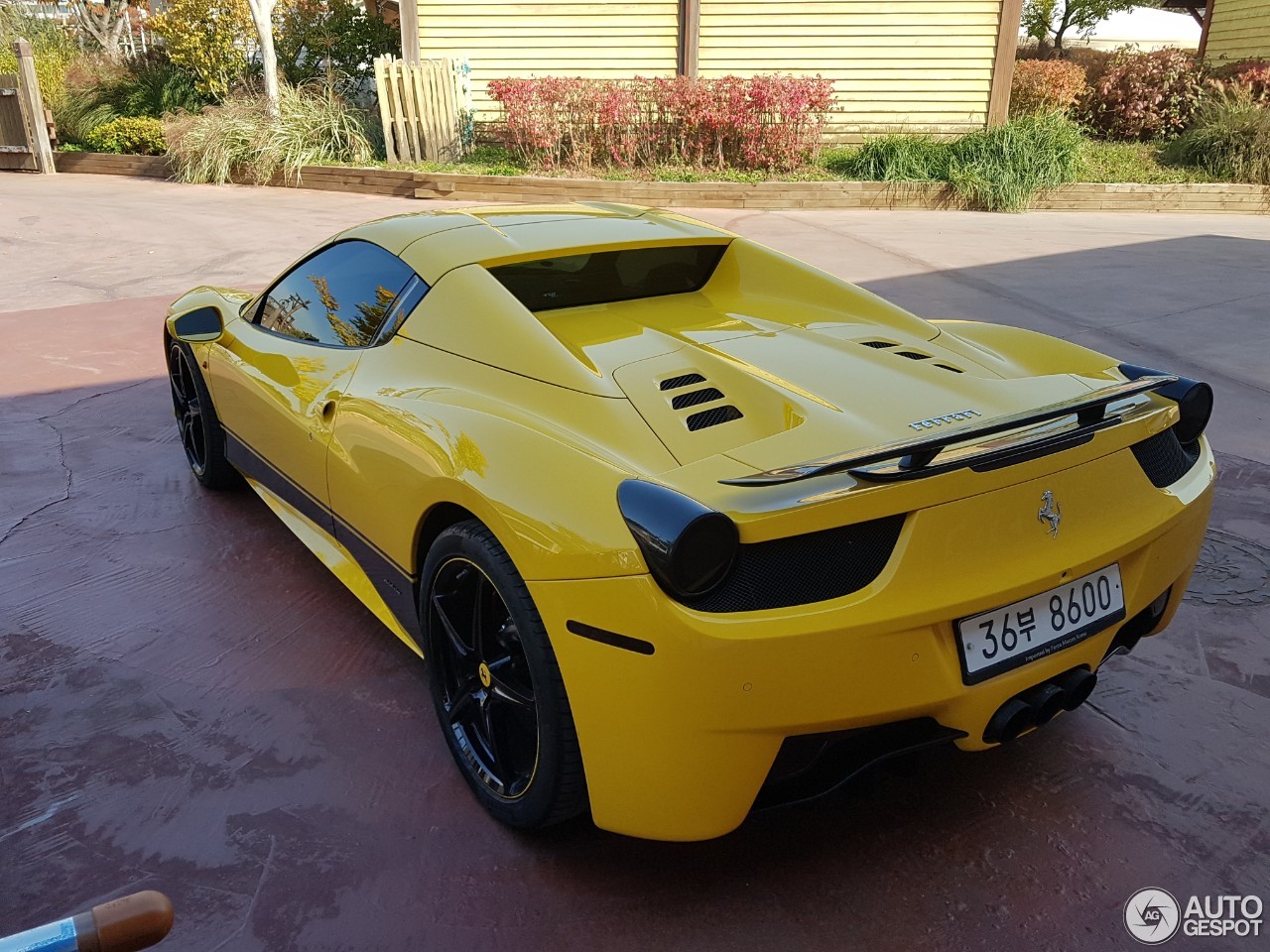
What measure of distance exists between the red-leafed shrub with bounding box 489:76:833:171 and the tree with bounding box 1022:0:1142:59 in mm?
13758

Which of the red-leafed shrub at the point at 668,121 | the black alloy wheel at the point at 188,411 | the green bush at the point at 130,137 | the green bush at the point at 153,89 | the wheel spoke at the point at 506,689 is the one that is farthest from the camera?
the green bush at the point at 153,89

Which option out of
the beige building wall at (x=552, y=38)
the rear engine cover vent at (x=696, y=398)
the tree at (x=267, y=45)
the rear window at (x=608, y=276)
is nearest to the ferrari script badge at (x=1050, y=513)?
the rear engine cover vent at (x=696, y=398)

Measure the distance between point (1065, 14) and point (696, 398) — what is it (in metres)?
28.2

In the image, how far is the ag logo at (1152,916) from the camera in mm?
2076

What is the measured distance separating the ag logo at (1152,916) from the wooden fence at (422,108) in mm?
14451

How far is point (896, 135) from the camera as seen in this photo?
14.5m

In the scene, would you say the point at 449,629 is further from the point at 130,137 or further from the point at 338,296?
the point at 130,137

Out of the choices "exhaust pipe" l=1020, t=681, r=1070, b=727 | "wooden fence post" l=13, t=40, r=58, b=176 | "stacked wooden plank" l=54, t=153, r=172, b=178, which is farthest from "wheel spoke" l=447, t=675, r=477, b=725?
"wooden fence post" l=13, t=40, r=58, b=176

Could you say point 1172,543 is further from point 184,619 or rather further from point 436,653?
point 184,619

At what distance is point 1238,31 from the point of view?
791 inches

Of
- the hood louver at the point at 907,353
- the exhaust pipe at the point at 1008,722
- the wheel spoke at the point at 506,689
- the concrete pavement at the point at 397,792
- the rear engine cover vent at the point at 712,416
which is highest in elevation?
the hood louver at the point at 907,353

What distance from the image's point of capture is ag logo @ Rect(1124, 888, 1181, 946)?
2.08 meters

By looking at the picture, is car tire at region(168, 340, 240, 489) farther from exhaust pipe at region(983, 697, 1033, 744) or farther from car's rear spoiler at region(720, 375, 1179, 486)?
exhaust pipe at region(983, 697, 1033, 744)

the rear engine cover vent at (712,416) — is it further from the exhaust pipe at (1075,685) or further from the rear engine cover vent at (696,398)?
the exhaust pipe at (1075,685)
